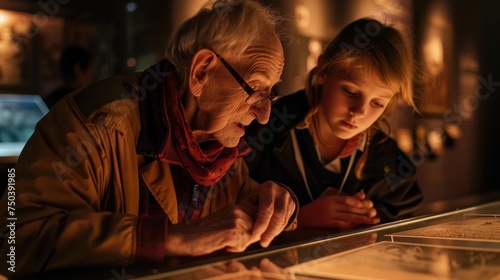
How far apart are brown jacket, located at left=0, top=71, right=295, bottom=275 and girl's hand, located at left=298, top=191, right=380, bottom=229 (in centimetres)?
48

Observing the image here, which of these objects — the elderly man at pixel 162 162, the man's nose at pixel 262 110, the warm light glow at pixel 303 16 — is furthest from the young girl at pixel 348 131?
the warm light glow at pixel 303 16

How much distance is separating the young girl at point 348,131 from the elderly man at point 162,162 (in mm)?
302

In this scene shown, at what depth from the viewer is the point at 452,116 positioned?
279 inches

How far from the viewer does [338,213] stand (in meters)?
1.64

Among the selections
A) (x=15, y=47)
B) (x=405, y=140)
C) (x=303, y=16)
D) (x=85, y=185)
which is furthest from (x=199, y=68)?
(x=405, y=140)

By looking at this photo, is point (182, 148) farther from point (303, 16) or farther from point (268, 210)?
point (303, 16)

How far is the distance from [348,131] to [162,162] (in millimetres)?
805

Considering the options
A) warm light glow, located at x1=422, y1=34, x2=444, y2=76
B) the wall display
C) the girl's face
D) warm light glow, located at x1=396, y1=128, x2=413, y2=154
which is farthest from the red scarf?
warm light glow, located at x1=422, y1=34, x2=444, y2=76

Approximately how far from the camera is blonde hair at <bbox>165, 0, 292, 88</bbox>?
4.67ft

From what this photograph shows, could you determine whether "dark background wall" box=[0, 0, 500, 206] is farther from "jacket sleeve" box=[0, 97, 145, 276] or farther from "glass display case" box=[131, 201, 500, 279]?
"jacket sleeve" box=[0, 97, 145, 276]

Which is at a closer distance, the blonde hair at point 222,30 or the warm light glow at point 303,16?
the blonde hair at point 222,30

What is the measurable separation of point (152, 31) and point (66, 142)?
2918 mm

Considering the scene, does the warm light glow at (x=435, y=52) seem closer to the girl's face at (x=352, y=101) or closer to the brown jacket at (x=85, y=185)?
the girl's face at (x=352, y=101)

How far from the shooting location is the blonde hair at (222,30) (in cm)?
142
